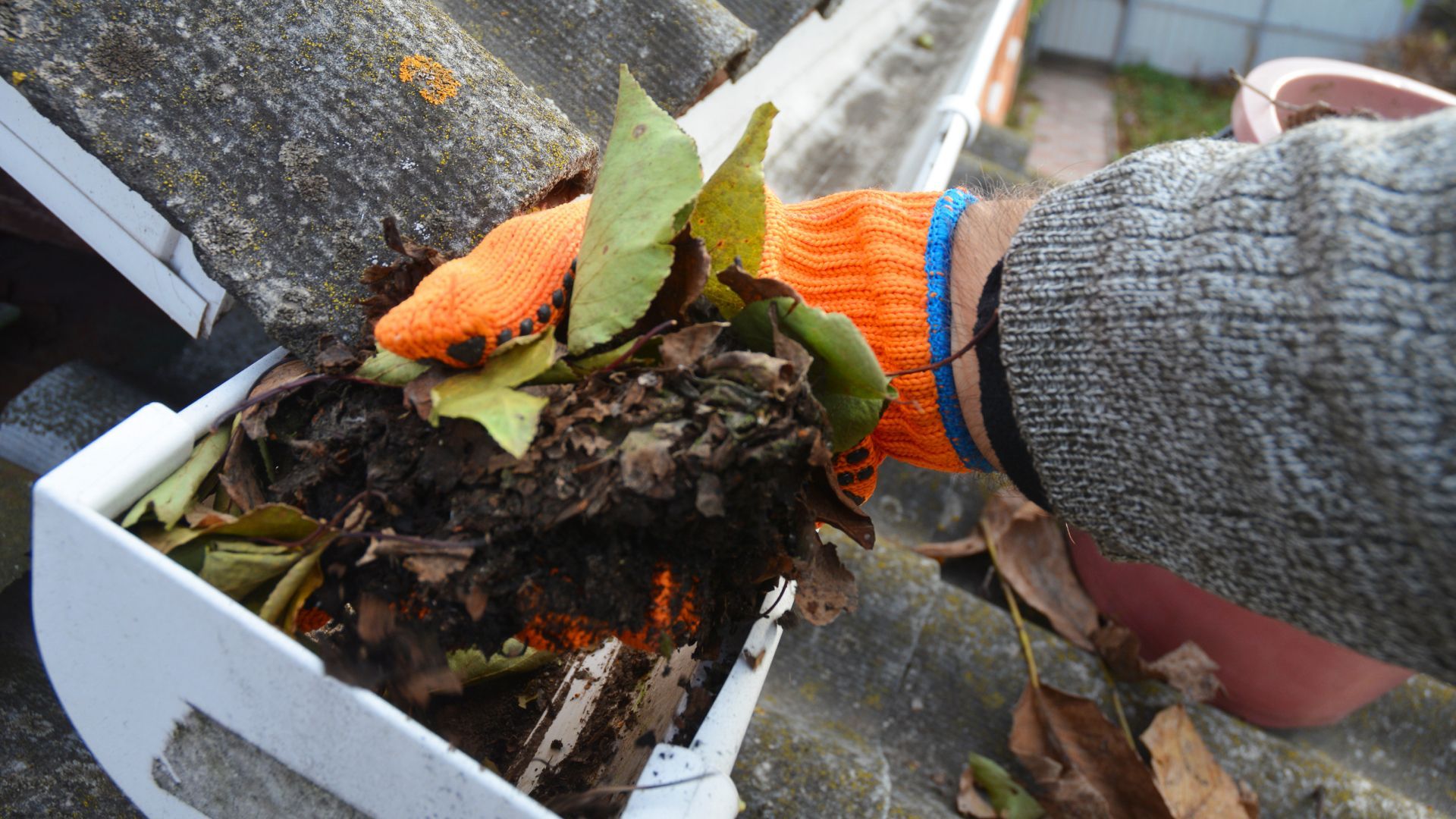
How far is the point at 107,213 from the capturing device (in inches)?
38.5

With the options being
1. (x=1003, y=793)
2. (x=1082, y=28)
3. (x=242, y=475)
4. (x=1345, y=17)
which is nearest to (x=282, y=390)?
(x=242, y=475)

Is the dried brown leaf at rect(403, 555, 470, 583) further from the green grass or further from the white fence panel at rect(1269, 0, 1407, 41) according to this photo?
the white fence panel at rect(1269, 0, 1407, 41)

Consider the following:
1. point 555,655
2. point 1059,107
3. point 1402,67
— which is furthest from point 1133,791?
point 1402,67

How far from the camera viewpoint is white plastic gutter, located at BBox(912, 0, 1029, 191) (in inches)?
76.2

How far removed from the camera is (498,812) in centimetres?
68

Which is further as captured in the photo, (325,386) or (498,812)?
(325,386)

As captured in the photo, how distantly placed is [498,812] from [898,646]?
1.01m

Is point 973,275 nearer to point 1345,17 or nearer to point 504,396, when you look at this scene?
point 504,396

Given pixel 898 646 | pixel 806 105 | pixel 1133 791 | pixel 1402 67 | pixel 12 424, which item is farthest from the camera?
pixel 1402 67

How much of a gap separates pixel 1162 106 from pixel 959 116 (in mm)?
5493

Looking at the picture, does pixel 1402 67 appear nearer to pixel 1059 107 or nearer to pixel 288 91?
pixel 1059 107

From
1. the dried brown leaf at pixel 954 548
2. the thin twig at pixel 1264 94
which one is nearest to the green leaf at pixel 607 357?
the dried brown leaf at pixel 954 548

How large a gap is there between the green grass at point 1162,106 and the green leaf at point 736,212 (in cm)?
560

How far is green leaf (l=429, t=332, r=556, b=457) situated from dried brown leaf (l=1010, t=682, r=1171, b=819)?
109 cm
